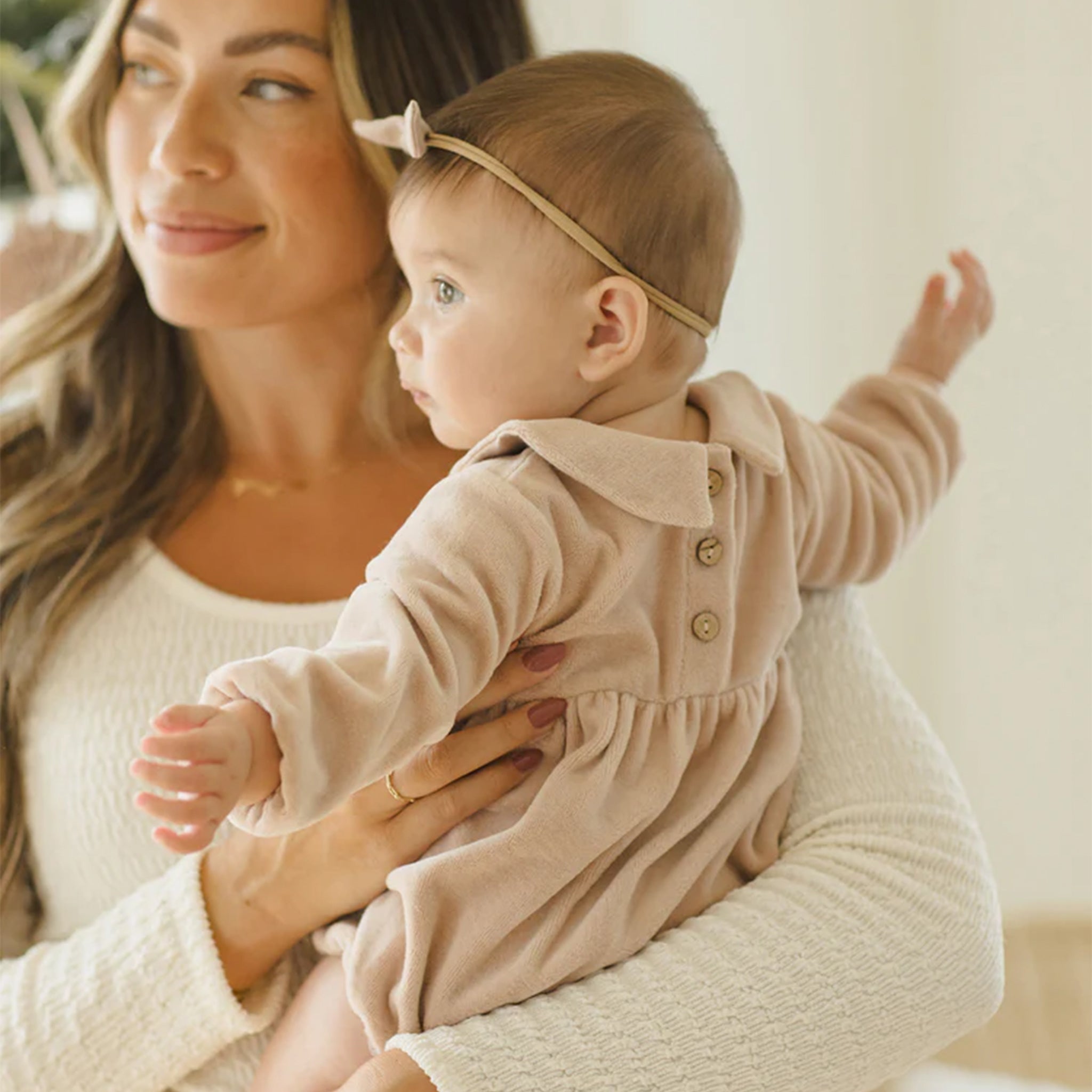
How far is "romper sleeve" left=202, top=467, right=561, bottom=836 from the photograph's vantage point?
35.1 inches

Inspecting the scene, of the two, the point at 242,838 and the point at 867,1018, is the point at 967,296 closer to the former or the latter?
the point at 867,1018

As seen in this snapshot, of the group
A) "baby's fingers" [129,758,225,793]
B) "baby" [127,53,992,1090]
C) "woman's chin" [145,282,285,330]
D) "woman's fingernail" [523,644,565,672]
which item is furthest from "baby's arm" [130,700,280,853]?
"woman's chin" [145,282,285,330]

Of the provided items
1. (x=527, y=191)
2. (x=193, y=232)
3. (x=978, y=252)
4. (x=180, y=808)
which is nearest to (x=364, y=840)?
(x=180, y=808)

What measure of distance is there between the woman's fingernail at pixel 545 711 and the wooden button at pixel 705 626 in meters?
0.11

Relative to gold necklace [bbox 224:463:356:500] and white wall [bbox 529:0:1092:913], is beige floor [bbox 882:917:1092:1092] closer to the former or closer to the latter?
white wall [bbox 529:0:1092:913]

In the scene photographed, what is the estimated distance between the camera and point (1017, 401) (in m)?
2.42

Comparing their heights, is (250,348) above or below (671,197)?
below

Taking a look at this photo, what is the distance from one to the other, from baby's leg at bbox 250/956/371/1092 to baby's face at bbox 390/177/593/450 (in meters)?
0.45

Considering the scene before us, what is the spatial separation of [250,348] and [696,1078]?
2.96ft

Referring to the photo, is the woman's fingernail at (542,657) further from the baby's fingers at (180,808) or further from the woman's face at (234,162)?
the woman's face at (234,162)


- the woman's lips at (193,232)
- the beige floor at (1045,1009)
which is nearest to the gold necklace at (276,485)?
the woman's lips at (193,232)

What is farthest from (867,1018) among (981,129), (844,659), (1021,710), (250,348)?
(981,129)

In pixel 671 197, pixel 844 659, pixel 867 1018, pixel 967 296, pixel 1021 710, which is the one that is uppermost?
pixel 671 197

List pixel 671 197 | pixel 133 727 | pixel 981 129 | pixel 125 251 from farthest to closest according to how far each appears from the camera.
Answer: pixel 981 129
pixel 125 251
pixel 133 727
pixel 671 197
